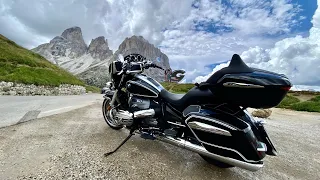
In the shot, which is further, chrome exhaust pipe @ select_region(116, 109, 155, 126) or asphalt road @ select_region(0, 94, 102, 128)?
asphalt road @ select_region(0, 94, 102, 128)

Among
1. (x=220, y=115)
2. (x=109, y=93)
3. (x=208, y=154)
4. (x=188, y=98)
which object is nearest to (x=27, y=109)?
(x=109, y=93)

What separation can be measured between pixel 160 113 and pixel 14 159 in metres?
2.35

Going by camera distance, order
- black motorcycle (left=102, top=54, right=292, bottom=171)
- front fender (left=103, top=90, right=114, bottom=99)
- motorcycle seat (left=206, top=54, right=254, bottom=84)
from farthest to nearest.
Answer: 1. front fender (left=103, top=90, right=114, bottom=99)
2. motorcycle seat (left=206, top=54, right=254, bottom=84)
3. black motorcycle (left=102, top=54, right=292, bottom=171)

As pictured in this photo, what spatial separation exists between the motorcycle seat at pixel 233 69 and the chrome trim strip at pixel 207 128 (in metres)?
0.57

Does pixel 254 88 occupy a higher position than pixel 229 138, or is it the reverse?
pixel 254 88

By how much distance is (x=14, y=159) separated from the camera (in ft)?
Result: 10.2

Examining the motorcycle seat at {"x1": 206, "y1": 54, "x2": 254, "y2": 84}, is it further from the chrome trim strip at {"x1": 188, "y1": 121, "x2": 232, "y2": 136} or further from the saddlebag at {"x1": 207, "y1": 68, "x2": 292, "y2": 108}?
the chrome trim strip at {"x1": 188, "y1": 121, "x2": 232, "y2": 136}

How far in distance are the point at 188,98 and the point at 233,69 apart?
859 mm

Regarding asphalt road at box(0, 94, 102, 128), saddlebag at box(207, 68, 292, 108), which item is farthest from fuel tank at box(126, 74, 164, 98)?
asphalt road at box(0, 94, 102, 128)

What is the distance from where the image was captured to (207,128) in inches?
103

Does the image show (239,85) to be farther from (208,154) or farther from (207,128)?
(208,154)

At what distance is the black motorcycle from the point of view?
2.29 meters

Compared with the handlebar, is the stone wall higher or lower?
lower

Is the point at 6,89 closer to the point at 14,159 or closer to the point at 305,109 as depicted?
the point at 14,159
